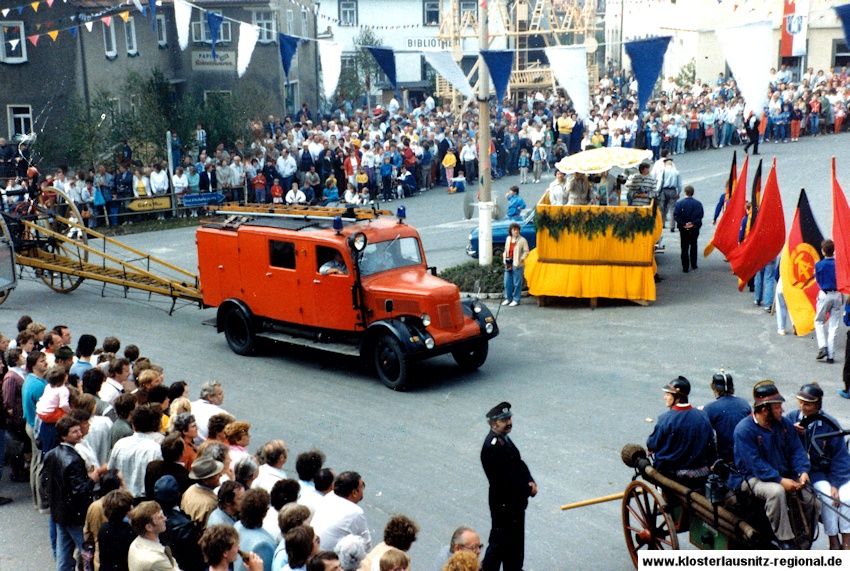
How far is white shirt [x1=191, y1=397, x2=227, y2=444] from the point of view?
869 centimetres

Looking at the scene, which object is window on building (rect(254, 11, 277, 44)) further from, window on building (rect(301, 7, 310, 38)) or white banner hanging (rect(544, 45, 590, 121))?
white banner hanging (rect(544, 45, 590, 121))

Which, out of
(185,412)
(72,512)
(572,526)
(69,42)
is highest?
(69,42)

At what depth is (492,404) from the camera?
1191 cm

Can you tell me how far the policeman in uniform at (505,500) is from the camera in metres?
7.43

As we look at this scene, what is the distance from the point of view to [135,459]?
7.77 metres

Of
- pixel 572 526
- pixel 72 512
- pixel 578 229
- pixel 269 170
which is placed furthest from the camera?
pixel 269 170

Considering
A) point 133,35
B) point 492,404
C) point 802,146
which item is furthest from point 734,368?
point 133,35

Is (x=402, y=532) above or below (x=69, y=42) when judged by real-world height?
below

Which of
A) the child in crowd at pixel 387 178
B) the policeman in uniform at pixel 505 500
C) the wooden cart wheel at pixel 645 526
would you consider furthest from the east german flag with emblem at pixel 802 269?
the child in crowd at pixel 387 178

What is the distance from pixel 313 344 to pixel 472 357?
216 centimetres

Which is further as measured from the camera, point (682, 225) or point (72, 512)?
point (682, 225)

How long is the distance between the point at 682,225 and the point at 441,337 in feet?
22.7

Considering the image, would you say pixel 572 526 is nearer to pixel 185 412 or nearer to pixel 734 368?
pixel 185 412

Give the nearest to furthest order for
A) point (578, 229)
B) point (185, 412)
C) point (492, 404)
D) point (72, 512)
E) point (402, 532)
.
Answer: point (402, 532) → point (72, 512) → point (185, 412) → point (492, 404) → point (578, 229)
